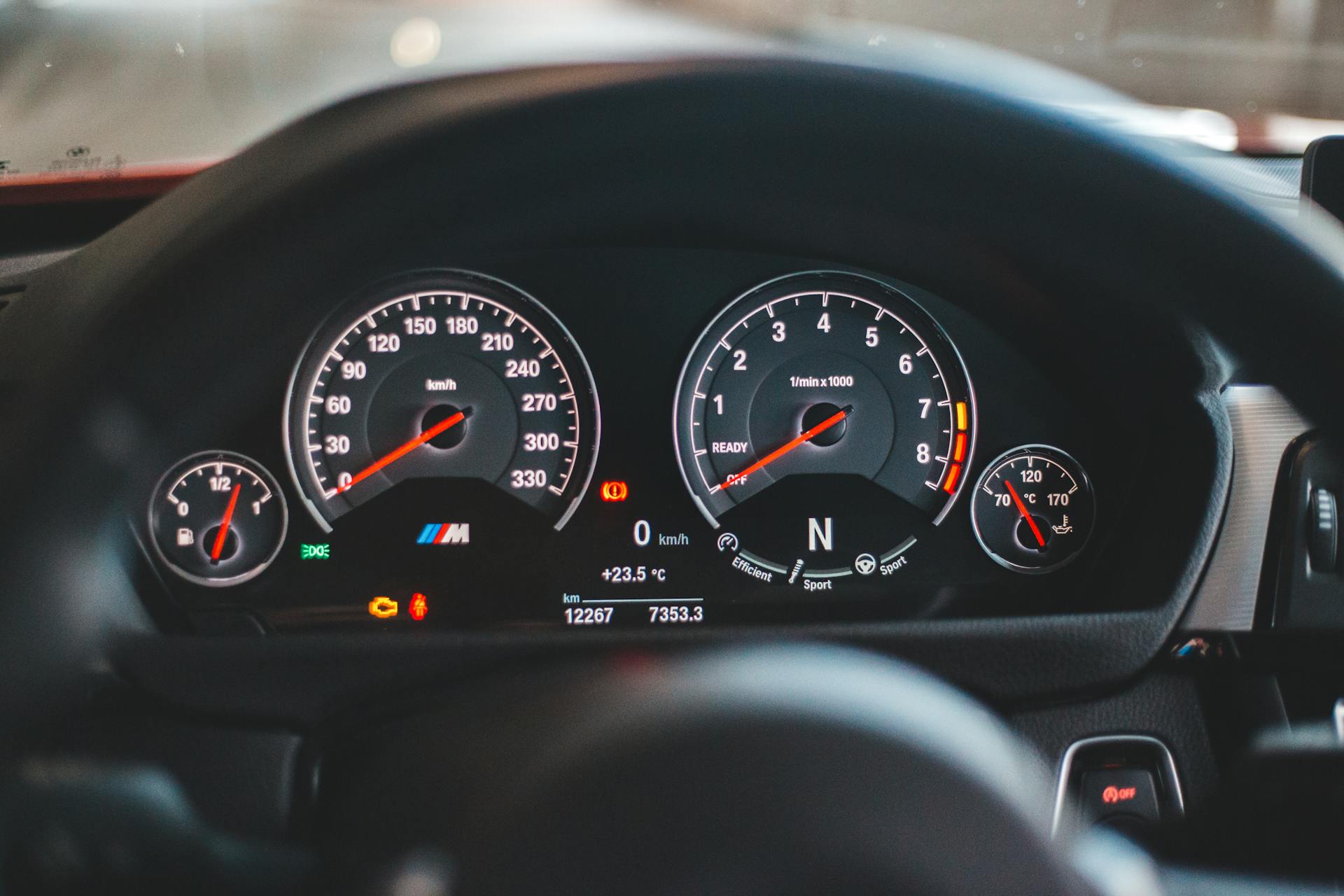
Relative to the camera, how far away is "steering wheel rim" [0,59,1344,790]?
89 cm

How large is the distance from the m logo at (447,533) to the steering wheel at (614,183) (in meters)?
1.04

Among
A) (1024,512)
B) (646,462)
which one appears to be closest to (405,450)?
(646,462)

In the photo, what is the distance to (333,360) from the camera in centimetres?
216

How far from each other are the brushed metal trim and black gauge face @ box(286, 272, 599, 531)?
0.96 m

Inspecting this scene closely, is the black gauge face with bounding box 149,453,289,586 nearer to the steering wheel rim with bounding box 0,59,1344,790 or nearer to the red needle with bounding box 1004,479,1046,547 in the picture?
the steering wheel rim with bounding box 0,59,1344,790

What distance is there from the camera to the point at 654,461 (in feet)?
7.41

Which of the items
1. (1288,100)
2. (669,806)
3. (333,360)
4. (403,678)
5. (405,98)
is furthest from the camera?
(1288,100)

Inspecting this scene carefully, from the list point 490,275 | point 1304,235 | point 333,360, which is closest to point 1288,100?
point 490,275

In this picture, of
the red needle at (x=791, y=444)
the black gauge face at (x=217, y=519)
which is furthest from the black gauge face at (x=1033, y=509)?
the black gauge face at (x=217, y=519)

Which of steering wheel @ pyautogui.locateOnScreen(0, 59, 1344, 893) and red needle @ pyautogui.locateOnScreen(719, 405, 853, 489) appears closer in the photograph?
steering wheel @ pyautogui.locateOnScreen(0, 59, 1344, 893)

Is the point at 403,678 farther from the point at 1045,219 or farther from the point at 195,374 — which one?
the point at 1045,219

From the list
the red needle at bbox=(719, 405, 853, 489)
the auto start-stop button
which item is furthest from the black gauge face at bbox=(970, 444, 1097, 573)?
the auto start-stop button

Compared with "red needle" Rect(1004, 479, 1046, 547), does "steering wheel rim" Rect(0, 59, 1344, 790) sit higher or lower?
higher

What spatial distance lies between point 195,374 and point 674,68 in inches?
16.0
